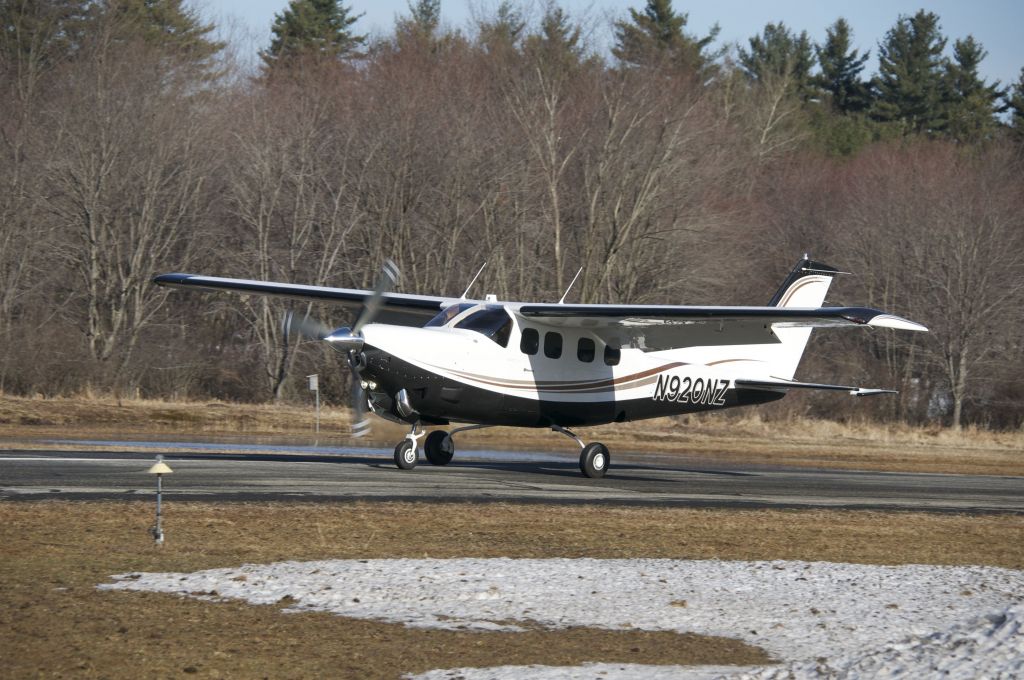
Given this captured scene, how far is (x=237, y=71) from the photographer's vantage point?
53250mm

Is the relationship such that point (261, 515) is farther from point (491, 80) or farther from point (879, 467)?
point (491, 80)

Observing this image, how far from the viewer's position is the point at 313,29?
2918 inches

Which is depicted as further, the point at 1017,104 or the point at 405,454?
the point at 1017,104

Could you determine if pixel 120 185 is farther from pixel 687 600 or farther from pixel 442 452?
pixel 687 600

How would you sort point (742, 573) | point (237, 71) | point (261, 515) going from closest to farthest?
point (742, 573) < point (261, 515) < point (237, 71)

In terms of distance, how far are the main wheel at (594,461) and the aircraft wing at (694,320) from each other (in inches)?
82.2

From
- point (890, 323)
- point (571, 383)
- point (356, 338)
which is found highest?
point (890, 323)

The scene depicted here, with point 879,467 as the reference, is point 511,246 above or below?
above

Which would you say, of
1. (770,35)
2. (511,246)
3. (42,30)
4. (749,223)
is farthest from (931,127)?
(42,30)

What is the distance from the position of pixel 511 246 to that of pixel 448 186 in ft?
10.9

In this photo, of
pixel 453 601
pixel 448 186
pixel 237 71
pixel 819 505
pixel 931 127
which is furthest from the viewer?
pixel 931 127

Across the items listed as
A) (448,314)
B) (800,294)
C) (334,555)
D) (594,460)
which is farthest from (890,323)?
(334,555)

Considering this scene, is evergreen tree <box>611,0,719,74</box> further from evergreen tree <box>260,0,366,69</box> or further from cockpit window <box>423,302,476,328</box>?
cockpit window <box>423,302,476,328</box>

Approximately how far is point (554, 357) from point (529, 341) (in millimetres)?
652
